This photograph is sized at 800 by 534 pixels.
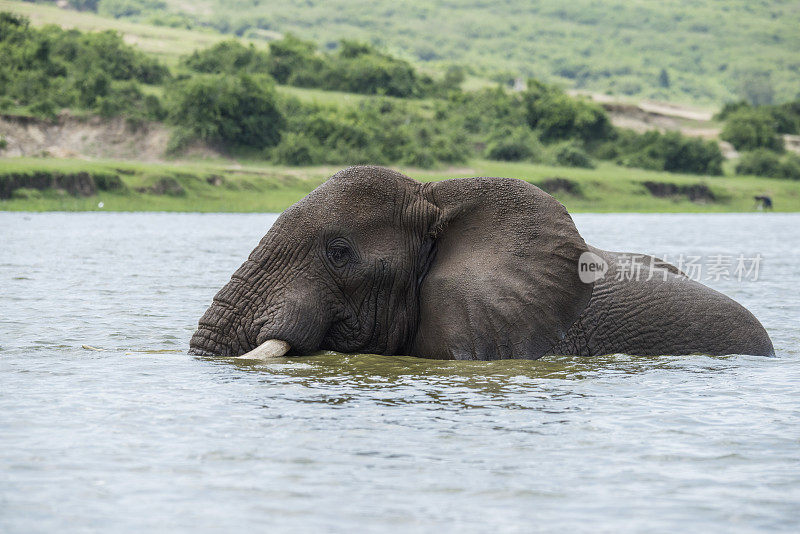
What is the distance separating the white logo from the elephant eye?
1928 millimetres

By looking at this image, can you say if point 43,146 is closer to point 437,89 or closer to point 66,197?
point 66,197

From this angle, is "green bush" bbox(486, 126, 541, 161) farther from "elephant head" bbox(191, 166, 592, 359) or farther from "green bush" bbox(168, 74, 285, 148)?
"elephant head" bbox(191, 166, 592, 359)

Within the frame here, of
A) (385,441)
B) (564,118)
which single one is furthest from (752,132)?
(385,441)

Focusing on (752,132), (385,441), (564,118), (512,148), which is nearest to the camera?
(385,441)

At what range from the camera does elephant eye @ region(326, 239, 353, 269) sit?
29.9 ft

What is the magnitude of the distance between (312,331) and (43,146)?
47.9 m

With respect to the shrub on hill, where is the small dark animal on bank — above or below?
below

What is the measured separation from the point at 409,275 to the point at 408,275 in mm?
18

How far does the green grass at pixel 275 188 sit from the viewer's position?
151 feet

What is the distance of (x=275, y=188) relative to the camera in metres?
50.1

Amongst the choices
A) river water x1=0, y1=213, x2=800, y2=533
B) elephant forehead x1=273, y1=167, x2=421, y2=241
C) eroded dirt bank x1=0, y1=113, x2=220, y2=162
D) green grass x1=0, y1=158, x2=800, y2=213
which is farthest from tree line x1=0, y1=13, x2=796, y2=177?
elephant forehead x1=273, y1=167, x2=421, y2=241

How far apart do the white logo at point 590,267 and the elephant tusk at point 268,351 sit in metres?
2.53

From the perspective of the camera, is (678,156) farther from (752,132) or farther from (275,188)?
(275,188)

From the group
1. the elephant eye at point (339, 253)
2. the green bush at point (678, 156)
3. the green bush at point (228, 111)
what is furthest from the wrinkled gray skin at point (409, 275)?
the green bush at point (678, 156)
